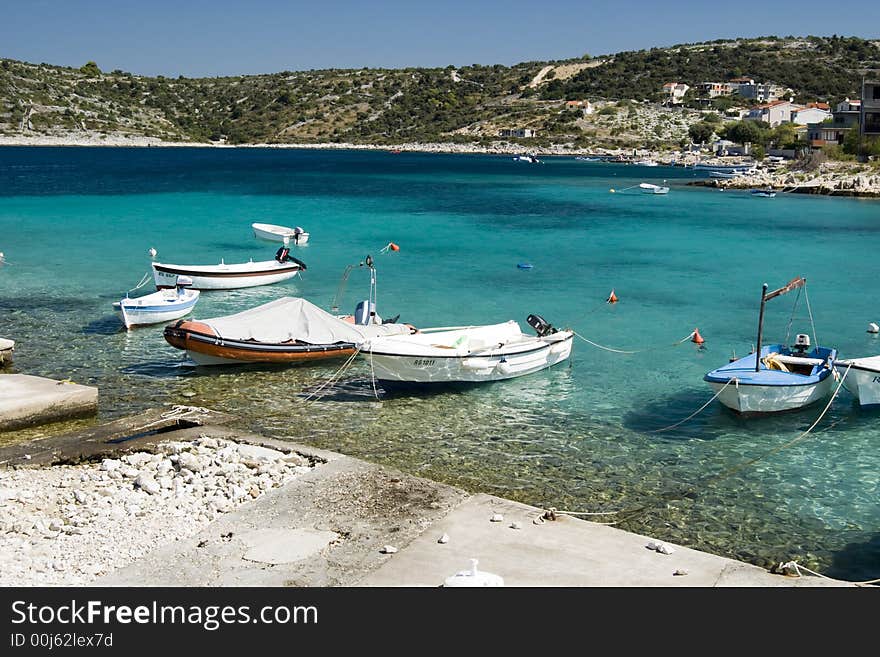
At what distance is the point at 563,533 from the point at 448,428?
598cm

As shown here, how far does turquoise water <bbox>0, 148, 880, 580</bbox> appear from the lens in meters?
14.3

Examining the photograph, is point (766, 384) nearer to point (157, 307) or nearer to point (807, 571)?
point (807, 571)

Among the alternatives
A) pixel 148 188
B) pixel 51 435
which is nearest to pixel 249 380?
pixel 51 435

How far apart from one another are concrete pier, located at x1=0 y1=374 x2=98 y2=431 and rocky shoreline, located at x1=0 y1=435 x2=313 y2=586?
288 cm

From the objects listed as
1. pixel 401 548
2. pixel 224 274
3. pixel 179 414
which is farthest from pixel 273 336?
pixel 224 274

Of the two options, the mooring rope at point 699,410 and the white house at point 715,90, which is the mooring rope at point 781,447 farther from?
the white house at point 715,90

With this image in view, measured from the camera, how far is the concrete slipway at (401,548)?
1037 centimetres

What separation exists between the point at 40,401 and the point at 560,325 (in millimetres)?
15180

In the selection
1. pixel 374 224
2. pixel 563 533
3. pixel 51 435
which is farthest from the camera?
pixel 374 224

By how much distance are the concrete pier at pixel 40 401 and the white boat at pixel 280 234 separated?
26938 mm

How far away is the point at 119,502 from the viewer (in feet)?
41.4

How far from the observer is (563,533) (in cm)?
1176
